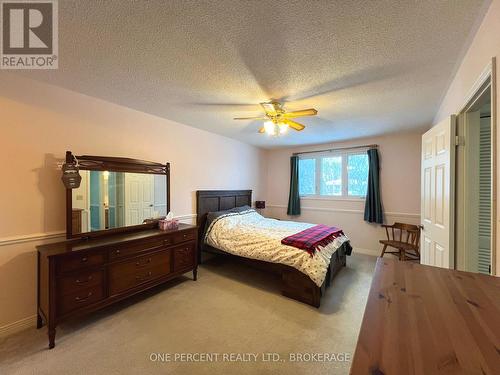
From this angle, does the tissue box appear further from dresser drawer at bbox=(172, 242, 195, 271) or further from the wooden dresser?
dresser drawer at bbox=(172, 242, 195, 271)

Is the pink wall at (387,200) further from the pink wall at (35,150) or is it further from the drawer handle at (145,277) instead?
the pink wall at (35,150)

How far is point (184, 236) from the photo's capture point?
9.77ft

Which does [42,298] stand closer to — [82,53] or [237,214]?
[82,53]

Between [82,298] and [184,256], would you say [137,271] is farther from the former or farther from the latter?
[184,256]

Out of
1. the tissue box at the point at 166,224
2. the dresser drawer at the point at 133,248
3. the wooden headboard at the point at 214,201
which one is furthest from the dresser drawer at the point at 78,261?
the wooden headboard at the point at 214,201

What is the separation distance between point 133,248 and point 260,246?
151 centimetres

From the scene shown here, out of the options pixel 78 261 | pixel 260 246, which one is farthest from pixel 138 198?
pixel 260 246

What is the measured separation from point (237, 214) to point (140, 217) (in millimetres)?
1638

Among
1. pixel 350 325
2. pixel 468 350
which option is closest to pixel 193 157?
pixel 350 325

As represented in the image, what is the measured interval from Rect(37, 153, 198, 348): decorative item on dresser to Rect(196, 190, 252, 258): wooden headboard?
616mm

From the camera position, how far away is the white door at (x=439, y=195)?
6.11 feet

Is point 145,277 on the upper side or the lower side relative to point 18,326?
upper

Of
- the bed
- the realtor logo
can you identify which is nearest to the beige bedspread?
the bed

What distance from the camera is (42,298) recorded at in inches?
78.0
